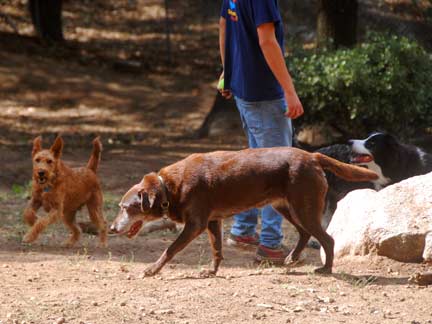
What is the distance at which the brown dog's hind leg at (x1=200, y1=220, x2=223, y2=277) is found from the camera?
20.9ft

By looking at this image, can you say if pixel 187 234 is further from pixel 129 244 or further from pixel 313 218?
pixel 129 244

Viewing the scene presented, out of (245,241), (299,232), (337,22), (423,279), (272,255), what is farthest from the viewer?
(337,22)

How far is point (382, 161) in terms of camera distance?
897 centimetres

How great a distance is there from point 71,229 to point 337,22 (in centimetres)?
737

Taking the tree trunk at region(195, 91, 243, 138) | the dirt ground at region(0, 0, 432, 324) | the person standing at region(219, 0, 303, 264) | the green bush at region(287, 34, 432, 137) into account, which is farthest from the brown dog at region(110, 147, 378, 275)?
the tree trunk at region(195, 91, 243, 138)

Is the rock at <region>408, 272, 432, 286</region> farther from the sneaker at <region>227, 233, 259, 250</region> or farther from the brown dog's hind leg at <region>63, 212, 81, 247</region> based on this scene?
the brown dog's hind leg at <region>63, 212, 81, 247</region>

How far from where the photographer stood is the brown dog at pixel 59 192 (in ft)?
24.5

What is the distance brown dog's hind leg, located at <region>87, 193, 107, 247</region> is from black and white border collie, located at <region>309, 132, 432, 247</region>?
98.9 inches

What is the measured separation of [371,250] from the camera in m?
6.46

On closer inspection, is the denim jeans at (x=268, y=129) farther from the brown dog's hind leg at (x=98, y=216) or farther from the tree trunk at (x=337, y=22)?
the tree trunk at (x=337, y=22)

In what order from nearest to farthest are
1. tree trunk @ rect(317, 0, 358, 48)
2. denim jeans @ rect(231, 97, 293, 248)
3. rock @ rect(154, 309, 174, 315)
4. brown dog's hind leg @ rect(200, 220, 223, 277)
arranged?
rock @ rect(154, 309, 174, 315) → brown dog's hind leg @ rect(200, 220, 223, 277) → denim jeans @ rect(231, 97, 293, 248) → tree trunk @ rect(317, 0, 358, 48)

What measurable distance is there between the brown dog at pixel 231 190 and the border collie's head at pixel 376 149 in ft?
9.38

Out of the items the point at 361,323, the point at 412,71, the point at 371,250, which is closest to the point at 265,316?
the point at 361,323

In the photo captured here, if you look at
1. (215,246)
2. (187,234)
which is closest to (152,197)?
(187,234)
